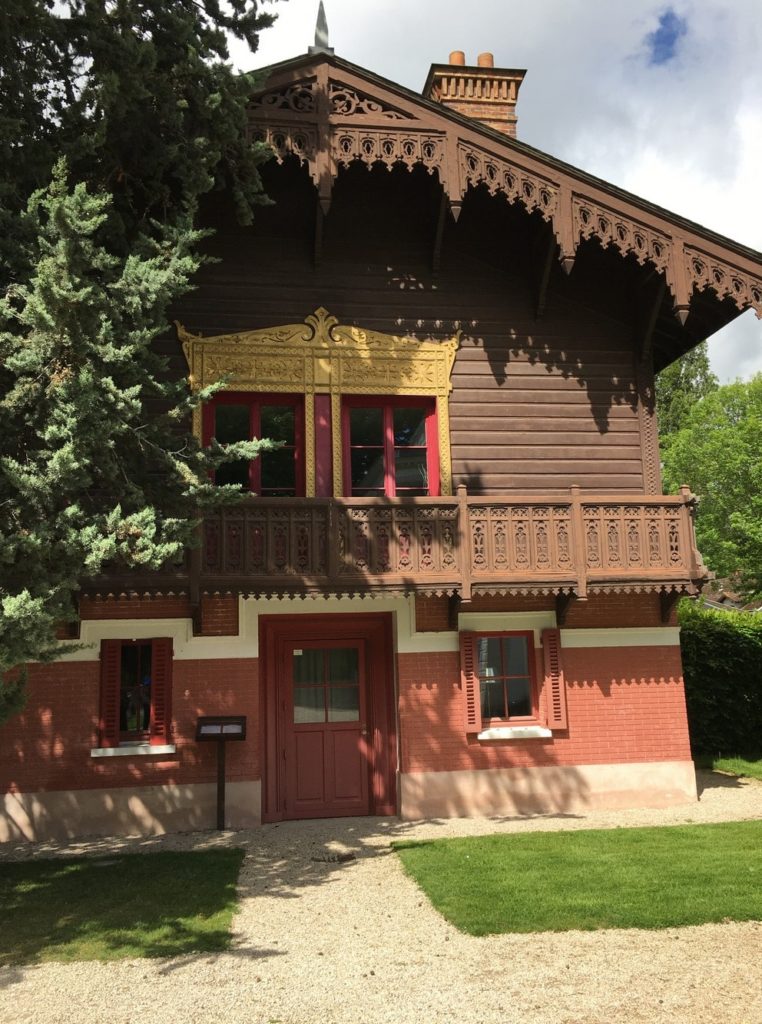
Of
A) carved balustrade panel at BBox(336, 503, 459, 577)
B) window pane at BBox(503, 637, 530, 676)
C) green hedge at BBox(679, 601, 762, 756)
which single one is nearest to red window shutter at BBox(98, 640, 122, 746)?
carved balustrade panel at BBox(336, 503, 459, 577)

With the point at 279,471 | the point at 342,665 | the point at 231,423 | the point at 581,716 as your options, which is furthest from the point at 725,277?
the point at 342,665

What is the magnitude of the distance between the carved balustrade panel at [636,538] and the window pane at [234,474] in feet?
15.3

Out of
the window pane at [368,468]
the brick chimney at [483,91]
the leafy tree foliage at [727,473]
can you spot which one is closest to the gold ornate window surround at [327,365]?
the window pane at [368,468]

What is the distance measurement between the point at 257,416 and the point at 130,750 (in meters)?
4.81

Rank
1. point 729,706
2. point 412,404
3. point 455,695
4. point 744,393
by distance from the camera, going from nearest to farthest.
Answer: point 455,695 < point 412,404 < point 729,706 < point 744,393

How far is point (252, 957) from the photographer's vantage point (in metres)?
6.57

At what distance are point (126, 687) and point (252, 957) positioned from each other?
573cm

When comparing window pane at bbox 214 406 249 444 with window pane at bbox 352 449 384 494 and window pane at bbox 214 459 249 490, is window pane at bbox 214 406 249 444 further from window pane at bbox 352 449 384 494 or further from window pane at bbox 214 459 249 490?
window pane at bbox 352 449 384 494

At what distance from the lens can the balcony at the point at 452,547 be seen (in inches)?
430

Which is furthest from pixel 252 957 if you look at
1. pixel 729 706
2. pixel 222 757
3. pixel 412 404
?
pixel 729 706

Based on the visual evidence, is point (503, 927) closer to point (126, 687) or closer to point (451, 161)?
point (126, 687)

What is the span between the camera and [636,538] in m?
11.7

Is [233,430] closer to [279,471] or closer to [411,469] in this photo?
[279,471]

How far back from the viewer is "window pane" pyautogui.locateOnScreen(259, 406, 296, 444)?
12789mm
